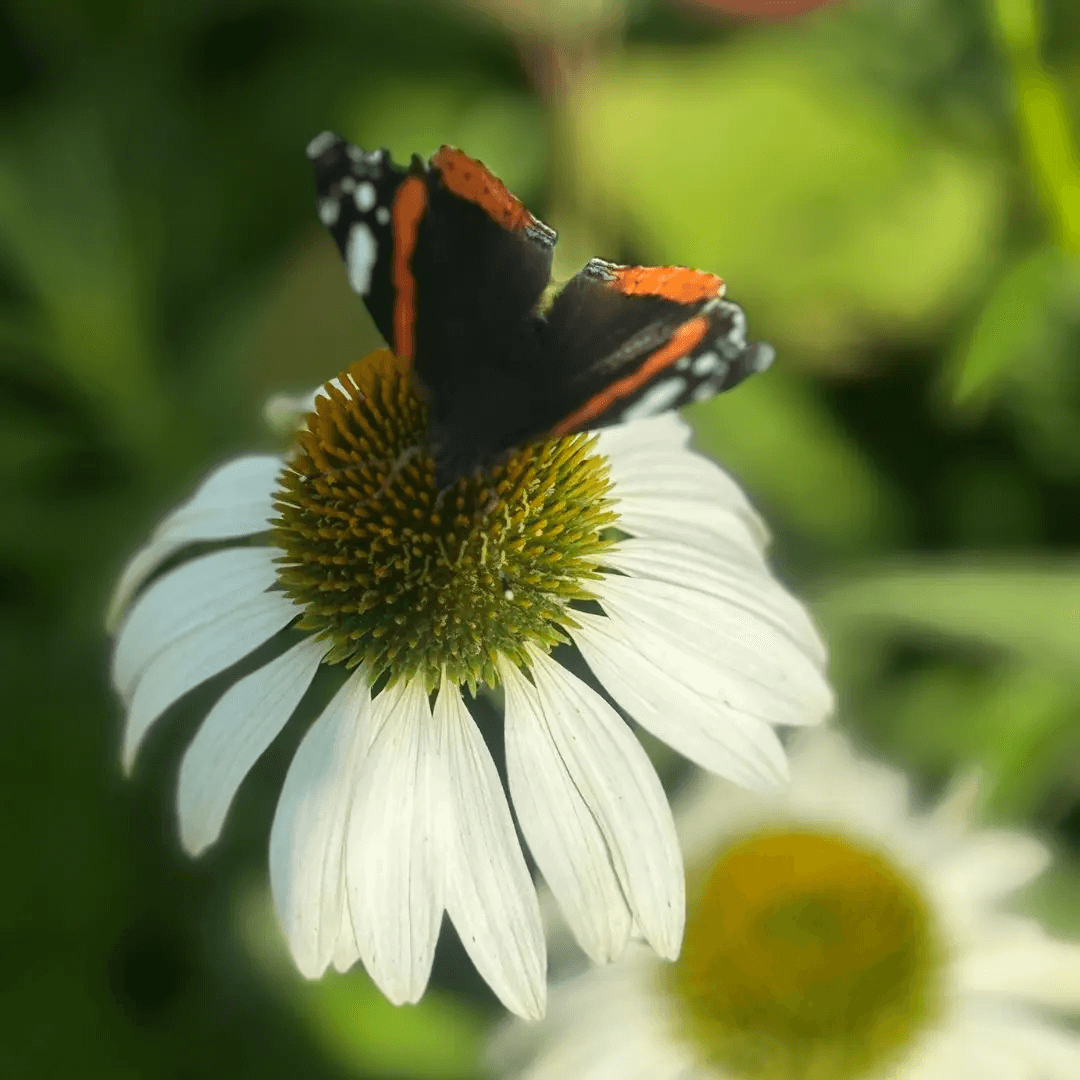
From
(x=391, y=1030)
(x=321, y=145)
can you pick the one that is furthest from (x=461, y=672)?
(x=391, y=1030)

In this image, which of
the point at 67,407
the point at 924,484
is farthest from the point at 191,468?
the point at 924,484

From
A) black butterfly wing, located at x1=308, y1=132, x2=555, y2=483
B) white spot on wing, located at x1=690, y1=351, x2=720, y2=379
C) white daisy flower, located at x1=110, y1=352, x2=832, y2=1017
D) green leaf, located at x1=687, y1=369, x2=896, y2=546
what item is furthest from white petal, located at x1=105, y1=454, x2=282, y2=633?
green leaf, located at x1=687, y1=369, x2=896, y2=546

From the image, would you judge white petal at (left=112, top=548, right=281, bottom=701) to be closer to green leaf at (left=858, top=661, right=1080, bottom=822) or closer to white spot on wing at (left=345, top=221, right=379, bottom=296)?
white spot on wing at (left=345, top=221, right=379, bottom=296)

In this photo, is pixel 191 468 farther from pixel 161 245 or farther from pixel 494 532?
pixel 494 532

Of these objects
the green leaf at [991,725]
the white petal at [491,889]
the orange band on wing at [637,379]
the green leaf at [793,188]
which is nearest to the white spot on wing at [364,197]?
the orange band on wing at [637,379]

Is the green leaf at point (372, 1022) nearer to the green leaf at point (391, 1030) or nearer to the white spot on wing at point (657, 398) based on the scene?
the green leaf at point (391, 1030)
